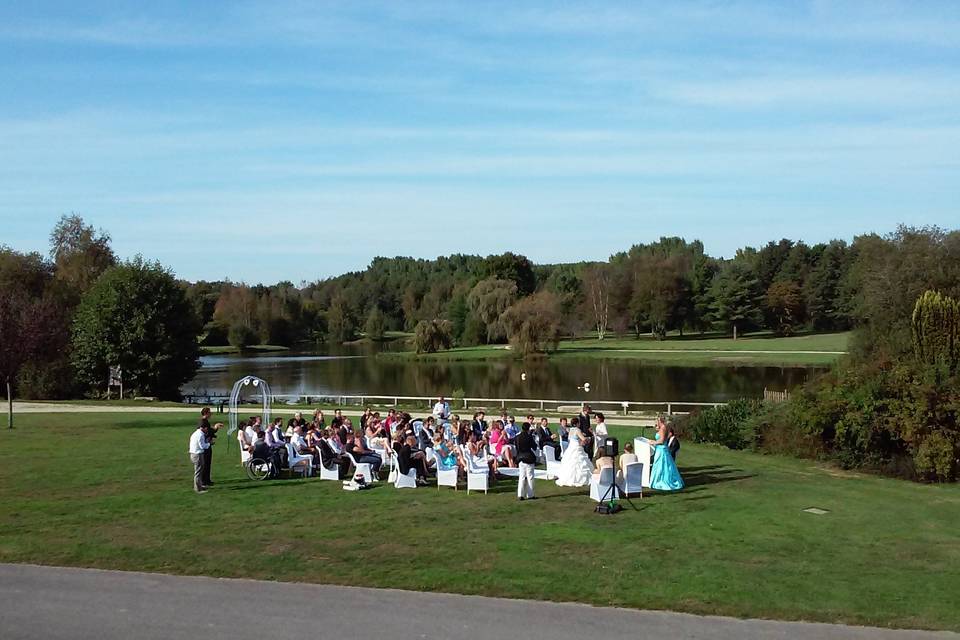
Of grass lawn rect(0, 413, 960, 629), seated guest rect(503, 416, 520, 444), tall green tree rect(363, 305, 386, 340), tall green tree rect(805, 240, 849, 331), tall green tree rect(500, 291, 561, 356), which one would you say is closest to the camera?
grass lawn rect(0, 413, 960, 629)

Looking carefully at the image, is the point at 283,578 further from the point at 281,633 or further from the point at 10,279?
the point at 10,279

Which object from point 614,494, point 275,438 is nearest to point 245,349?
point 275,438

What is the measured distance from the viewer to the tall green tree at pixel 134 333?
158 feet

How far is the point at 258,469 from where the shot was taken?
18.2 m

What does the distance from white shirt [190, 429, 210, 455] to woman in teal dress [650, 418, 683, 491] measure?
891cm

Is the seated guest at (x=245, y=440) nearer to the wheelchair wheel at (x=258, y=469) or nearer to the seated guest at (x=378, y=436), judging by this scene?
the wheelchair wheel at (x=258, y=469)

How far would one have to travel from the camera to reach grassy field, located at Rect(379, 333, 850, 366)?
73812 millimetres

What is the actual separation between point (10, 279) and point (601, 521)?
2071 inches

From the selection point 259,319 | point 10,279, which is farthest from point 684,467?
point 259,319

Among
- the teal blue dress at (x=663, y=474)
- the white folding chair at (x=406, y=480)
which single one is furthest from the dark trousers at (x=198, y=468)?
the teal blue dress at (x=663, y=474)

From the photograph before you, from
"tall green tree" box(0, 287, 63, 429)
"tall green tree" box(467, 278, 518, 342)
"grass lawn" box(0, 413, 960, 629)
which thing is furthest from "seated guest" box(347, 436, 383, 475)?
"tall green tree" box(467, 278, 518, 342)

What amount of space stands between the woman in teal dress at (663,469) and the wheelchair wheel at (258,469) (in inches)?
321

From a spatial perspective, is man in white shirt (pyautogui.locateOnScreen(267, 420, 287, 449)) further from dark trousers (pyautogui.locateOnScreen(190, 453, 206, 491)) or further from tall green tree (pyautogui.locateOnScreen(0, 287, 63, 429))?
tall green tree (pyautogui.locateOnScreen(0, 287, 63, 429))

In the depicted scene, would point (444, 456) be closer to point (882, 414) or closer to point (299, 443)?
point (299, 443)
